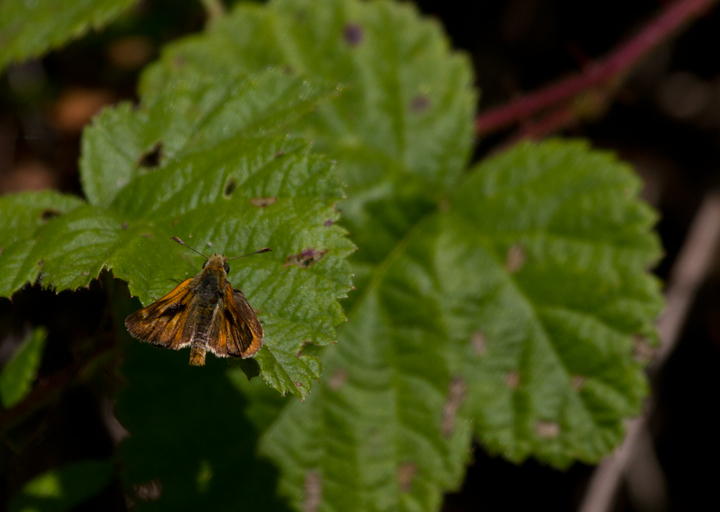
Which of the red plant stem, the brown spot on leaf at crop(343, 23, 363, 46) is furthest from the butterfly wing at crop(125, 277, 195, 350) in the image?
the red plant stem

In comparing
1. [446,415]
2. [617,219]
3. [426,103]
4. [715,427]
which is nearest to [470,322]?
[446,415]

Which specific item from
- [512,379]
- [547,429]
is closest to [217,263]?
[512,379]

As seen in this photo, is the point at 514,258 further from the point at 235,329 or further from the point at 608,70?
the point at 235,329

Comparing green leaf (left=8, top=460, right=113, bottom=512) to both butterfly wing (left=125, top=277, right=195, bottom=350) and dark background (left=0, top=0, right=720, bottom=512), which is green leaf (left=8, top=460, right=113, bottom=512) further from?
dark background (left=0, top=0, right=720, bottom=512)

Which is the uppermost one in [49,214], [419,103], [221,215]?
[49,214]

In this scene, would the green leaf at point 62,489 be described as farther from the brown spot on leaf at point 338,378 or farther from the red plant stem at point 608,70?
the red plant stem at point 608,70
